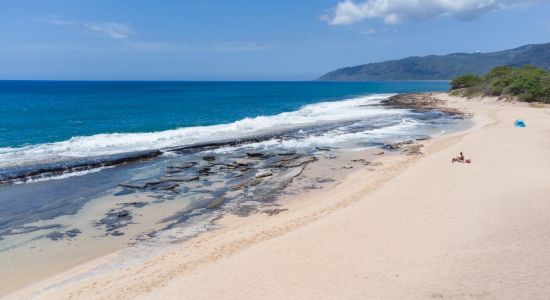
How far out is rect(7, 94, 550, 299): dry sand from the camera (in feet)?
25.1

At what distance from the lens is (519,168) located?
16172mm

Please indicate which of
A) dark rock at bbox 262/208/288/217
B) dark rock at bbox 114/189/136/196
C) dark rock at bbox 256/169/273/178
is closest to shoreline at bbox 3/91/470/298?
dark rock at bbox 262/208/288/217

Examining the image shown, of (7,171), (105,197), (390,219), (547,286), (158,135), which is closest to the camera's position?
(547,286)

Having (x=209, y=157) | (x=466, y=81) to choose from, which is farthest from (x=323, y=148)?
(x=466, y=81)

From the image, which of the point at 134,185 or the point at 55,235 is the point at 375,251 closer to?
the point at 55,235

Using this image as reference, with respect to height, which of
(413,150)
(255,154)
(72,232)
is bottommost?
(72,232)

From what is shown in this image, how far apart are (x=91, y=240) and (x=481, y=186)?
12621 millimetres

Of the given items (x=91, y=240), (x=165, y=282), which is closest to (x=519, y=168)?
(x=165, y=282)

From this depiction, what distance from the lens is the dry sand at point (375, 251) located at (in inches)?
301

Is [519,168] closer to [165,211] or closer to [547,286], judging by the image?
[547,286]

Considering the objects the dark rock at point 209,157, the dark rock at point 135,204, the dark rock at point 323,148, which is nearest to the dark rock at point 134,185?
the dark rock at point 135,204

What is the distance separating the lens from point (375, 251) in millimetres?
9117

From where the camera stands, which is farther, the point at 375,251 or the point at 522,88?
the point at 522,88

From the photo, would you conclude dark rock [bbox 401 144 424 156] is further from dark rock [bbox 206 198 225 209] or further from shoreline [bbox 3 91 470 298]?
dark rock [bbox 206 198 225 209]
